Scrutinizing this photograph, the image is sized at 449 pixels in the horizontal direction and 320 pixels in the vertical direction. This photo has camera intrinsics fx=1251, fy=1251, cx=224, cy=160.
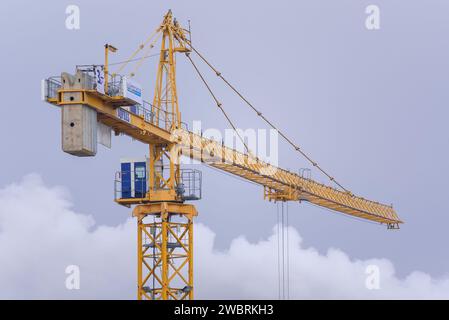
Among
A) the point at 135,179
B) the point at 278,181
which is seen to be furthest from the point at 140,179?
the point at 278,181

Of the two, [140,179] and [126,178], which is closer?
[140,179]

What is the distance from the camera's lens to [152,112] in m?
106

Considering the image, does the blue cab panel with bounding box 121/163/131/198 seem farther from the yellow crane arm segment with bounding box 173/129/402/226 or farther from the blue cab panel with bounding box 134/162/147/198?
the yellow crane arm segment with bounding box 173/129/402/226

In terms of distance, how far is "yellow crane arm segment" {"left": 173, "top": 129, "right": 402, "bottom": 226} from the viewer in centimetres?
11375

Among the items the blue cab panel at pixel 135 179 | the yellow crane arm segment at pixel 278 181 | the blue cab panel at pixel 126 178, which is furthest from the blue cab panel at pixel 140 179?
the yellow crane arm segment at pixel 278 181

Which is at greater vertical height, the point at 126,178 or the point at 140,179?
the point at 126,178

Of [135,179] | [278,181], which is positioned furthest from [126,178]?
[278,181]

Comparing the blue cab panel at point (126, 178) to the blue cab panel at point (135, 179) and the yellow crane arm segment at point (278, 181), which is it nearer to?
the blue cab panel at point (135, 179)

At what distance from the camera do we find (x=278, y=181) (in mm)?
130000

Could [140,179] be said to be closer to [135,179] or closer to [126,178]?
[135,179]

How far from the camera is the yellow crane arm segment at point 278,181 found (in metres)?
114

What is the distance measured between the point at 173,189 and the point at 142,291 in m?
9.40

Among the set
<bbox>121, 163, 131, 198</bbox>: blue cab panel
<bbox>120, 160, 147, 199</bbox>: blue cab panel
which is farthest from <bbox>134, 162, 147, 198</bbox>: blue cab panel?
<bbox>121, 163, 131, 198</bbox>: blue cab panel

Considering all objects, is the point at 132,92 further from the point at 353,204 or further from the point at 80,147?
the point at 353,204
